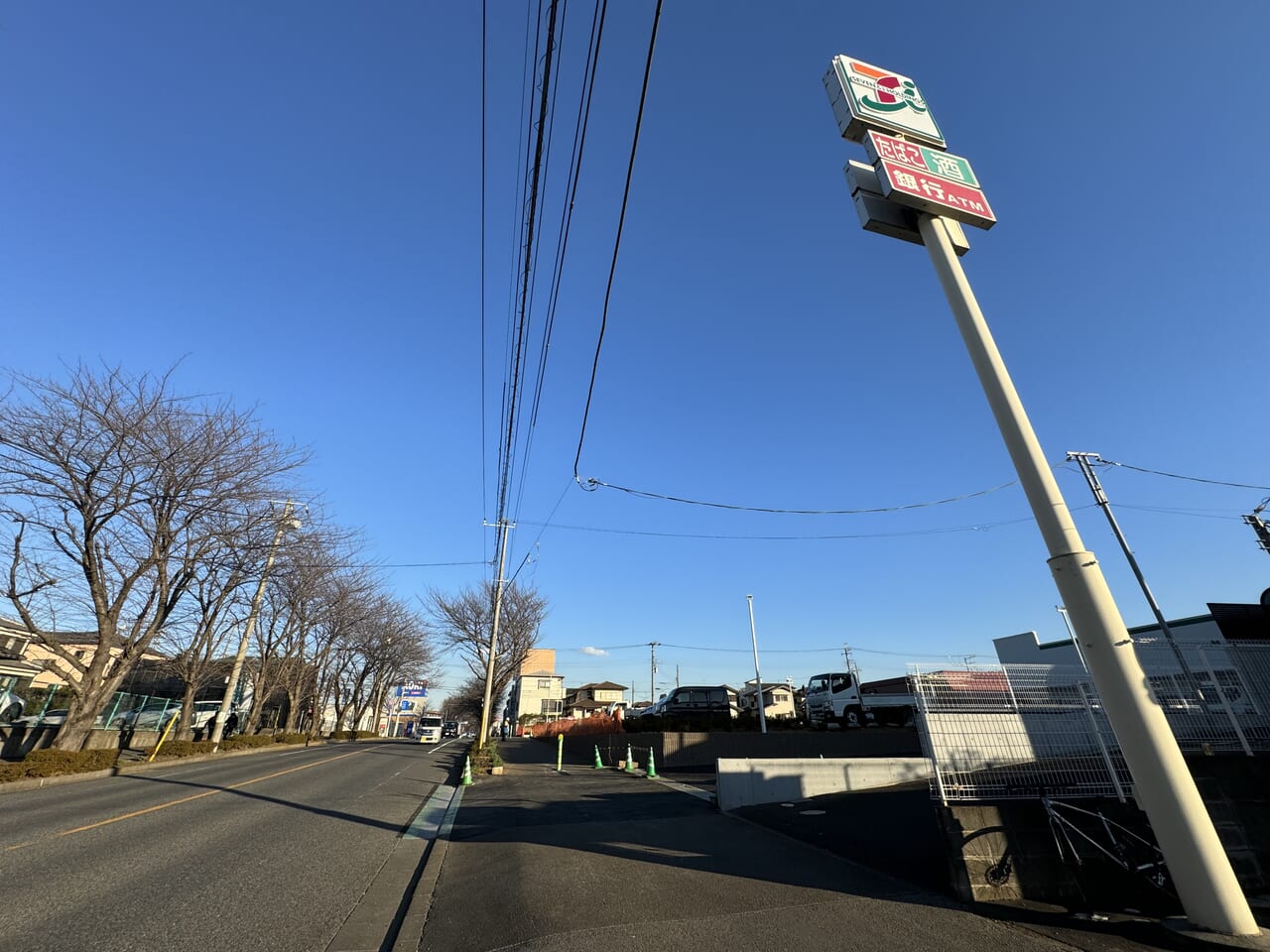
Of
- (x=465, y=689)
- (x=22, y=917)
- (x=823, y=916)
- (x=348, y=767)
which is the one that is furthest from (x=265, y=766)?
(x=465, y=689)

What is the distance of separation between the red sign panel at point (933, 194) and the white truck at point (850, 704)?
2249cm

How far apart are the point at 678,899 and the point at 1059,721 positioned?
510 centimetres

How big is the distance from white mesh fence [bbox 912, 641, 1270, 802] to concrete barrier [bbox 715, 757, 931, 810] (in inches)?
181

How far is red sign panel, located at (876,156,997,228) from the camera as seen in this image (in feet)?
22.6

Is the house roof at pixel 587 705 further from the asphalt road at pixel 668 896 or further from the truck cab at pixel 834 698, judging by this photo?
the asphalt road at pixel 668 896

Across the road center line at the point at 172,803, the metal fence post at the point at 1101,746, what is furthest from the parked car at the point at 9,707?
the metal fence post at the point at 1101,746

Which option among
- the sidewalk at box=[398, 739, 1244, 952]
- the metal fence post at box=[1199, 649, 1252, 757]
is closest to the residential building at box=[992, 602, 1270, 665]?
the metal fence post at box=[1199, 649, 1252, 757]

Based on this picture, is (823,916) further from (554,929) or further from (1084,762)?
(1084,762)

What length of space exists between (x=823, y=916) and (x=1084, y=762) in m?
3.90

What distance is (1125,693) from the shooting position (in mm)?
4719

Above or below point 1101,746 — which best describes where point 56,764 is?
below

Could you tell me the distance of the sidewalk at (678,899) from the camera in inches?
174

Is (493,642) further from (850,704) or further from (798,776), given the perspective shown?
(850,704)

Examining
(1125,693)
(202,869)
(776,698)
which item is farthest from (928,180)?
(776,698)
